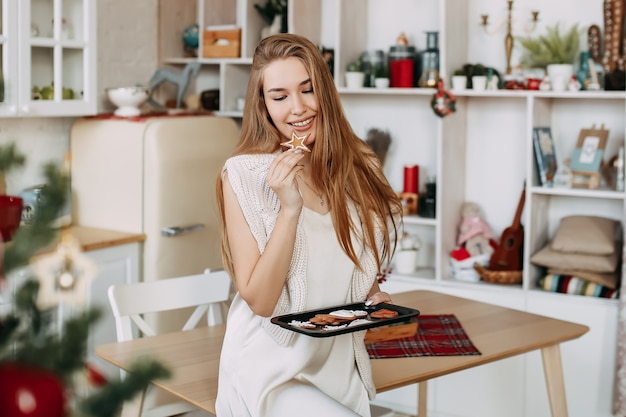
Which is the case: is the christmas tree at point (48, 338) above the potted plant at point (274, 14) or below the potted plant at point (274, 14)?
below

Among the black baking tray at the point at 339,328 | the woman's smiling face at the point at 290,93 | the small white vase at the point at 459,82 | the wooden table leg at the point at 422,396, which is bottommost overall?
the wooden table leg at the point at 422,396

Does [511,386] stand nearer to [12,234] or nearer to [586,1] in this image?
[586,1]

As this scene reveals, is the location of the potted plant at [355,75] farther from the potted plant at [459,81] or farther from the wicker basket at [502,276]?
the wicker basket at [502,276]

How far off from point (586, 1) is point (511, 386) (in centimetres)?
173

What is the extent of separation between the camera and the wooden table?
2178 mm

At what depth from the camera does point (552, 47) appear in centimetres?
392

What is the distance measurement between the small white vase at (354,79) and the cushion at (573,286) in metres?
1.26

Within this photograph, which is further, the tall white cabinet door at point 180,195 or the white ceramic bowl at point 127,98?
the white ceramic bowl at point 127,98

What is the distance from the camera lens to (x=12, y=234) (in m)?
0.40

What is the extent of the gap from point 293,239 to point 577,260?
2.19 m

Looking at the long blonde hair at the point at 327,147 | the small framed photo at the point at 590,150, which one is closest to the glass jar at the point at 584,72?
the small framed photo at the point at 590,150

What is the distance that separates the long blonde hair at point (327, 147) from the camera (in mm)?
2027

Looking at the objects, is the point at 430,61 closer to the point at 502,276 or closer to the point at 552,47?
the point at 552,47

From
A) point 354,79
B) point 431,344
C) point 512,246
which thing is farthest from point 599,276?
point 431,344
